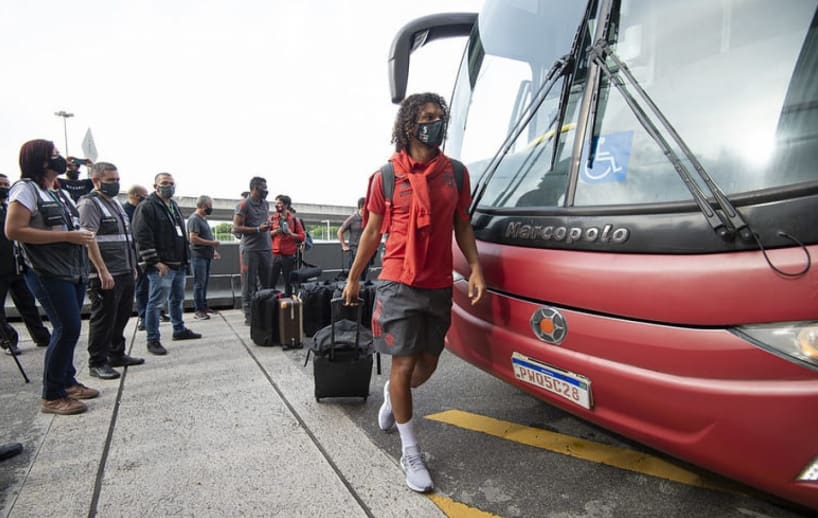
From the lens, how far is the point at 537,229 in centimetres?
→ 198

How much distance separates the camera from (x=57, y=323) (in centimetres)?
291

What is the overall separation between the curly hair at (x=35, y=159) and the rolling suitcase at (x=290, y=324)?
226cm

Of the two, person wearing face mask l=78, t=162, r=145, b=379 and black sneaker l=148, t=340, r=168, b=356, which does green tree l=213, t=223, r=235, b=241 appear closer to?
black sneaker l=148, t=340, r=168, b=356

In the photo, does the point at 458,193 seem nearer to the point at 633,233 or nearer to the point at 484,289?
the point at 484,289

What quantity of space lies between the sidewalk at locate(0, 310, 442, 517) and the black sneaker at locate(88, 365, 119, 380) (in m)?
0.05

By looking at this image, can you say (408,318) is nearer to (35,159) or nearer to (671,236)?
(671,236)

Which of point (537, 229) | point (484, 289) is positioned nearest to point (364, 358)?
point (484, 289)

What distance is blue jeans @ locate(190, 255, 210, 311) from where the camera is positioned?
6.19m

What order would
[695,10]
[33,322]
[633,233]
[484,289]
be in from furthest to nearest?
[33,322] → [484,289] → [695,10] → [633,233]

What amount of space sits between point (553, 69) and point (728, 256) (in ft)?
4.25

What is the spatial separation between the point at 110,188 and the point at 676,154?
161 inches

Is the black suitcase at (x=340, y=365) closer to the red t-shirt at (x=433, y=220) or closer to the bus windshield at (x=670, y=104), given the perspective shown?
the red t-shirt at (x=433, y=220)

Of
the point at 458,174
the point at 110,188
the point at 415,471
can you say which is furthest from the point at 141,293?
the point at 458,174

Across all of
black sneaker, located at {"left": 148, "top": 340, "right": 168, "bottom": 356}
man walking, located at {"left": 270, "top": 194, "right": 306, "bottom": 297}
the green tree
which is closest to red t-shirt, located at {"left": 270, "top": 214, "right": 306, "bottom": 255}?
man walking, located at {"left": 270, "top": 194, "right": 306, "bottom": 297}
